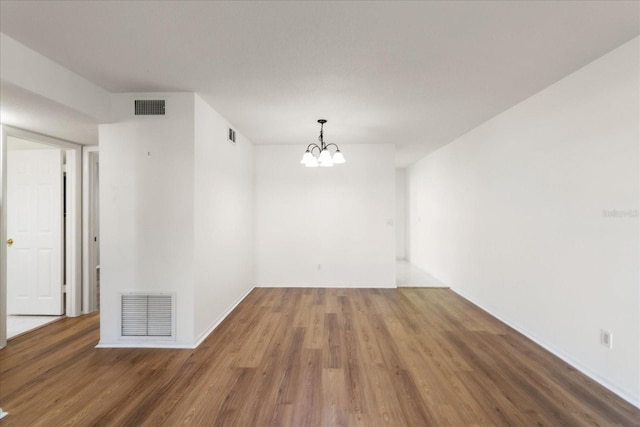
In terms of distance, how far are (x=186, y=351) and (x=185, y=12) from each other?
284 centimetres

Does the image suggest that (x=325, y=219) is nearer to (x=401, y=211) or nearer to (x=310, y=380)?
(x=310, y=380)

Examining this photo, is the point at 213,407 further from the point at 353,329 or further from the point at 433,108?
the point at 433,108

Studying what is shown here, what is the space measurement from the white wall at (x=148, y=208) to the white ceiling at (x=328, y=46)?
0.38m

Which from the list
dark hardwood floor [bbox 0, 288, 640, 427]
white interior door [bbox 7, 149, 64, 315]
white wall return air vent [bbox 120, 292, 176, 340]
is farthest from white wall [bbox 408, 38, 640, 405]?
white interior door [bbox 7, 149, 64, 315]

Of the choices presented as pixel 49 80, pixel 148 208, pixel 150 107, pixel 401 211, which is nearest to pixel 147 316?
pixel 148 208

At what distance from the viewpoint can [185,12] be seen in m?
1.69

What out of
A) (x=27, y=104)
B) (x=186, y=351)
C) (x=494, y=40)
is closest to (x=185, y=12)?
(x=27, y=104)

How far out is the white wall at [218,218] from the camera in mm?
2961

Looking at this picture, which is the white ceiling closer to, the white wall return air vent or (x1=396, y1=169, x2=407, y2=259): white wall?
the white wall return air vent

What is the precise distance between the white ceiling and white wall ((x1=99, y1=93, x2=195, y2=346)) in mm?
377

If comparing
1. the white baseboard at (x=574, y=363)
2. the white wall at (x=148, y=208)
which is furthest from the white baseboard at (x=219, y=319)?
the white baseboard at (x=574, y=363)

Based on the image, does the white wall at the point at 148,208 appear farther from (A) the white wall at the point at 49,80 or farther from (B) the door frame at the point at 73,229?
(B) the door frame at the point at 73,229

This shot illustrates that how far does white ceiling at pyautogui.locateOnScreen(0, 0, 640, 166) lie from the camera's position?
5.53 ft

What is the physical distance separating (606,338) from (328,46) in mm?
3121
